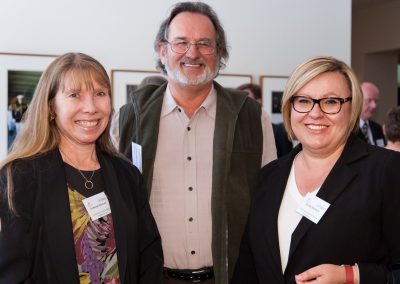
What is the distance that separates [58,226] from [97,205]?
6.4 inches

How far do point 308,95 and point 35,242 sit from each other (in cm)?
110

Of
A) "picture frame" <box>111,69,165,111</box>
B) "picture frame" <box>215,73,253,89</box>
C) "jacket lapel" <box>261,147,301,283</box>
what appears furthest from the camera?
"picture frame" <box>215,73,253,89</box>

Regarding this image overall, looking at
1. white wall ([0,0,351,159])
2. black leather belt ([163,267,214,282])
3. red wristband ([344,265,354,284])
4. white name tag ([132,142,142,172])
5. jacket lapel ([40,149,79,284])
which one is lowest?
black leather belt ([163,267,214,282])

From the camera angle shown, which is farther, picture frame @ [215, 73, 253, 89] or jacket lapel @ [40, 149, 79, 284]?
picture frame @ [215, 73, 253, 89]

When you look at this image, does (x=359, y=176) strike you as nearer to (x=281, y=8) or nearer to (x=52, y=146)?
(x=52, y=146)

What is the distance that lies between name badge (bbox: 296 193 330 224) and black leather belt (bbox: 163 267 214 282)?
2.44 ft

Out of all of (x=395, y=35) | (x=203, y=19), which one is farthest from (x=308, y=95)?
(x=395, y=35)

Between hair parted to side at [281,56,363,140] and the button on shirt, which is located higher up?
hair parted to side at [281,56,363,140]

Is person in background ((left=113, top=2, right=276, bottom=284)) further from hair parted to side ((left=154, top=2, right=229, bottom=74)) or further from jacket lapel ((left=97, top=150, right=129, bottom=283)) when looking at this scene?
jacket lapel ((left=97, top=150, right=129, bottom=283))

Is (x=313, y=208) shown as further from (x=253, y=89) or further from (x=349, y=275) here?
(x=253, y=89)

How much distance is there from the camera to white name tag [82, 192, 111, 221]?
1.67m

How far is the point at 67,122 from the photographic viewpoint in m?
1.71

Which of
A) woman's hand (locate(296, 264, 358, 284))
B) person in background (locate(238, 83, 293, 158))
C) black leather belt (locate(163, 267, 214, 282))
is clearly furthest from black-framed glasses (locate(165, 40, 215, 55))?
person in background (locate(238, 83, 293, 158))

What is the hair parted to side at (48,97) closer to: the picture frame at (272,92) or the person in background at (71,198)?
the person in background at (71,198)
